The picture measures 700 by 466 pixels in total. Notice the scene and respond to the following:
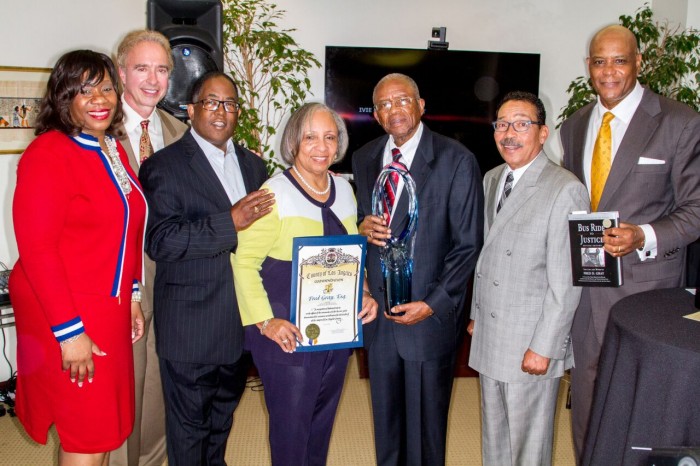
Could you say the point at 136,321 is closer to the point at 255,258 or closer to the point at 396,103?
the point at 255,258

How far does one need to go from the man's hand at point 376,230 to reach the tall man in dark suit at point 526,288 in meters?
0.37

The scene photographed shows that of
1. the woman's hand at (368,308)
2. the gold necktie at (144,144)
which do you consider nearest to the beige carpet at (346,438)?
the woman's hand at (368,308)

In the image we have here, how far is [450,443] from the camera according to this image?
11.2 feet

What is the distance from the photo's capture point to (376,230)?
2219mm

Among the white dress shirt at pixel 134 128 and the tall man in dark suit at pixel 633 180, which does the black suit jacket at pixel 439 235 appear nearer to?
the tall man in dark suit at pixel 633 180

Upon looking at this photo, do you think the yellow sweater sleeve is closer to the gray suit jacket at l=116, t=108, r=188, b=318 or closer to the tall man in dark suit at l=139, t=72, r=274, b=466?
the tall man in dark suit at l=139, t=72, r=274, b=466

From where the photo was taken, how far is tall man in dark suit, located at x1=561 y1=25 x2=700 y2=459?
7.65 feet

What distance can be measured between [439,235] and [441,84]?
11.3 ft

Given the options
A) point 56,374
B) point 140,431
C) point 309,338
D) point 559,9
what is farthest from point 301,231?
point 559,9

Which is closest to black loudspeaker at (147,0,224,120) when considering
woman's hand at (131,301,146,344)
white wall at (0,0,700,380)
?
woman's hand at (131,301,146,344)

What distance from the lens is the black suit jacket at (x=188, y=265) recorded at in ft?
7.14

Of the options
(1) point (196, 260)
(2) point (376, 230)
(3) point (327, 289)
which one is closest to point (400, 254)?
(2) point (376, 230)

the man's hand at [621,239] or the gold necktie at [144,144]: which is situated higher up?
the gold necktie at [144,144]

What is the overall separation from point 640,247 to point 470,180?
65 cm
